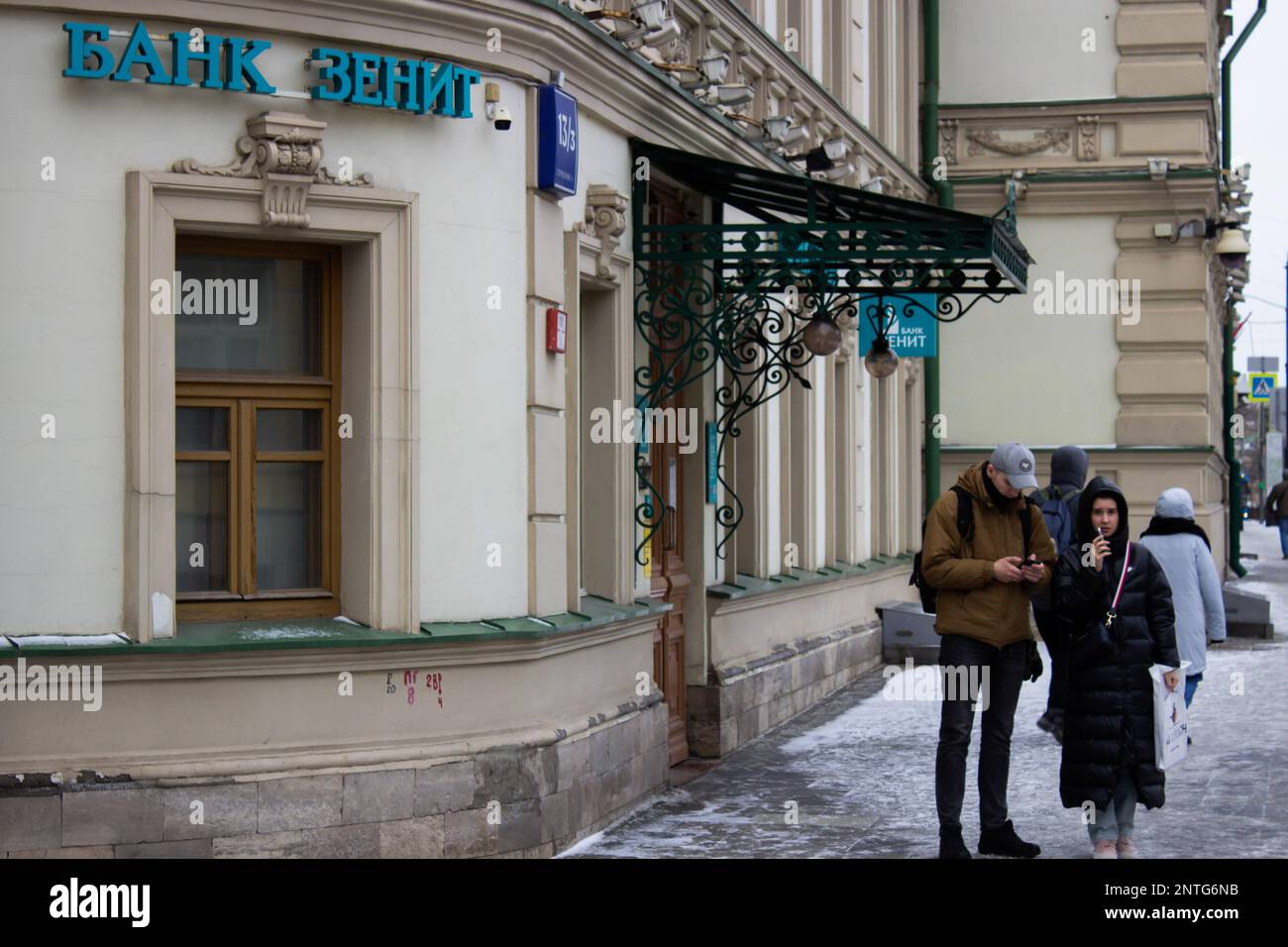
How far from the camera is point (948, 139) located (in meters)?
22.6

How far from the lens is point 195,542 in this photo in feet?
28.1

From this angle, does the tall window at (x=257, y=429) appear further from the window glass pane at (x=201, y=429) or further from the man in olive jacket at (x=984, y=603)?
the man in olive jacket at (x=984, y=603)

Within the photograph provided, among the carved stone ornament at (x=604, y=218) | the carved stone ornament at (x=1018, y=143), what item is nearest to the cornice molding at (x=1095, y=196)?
the carved stone ornament at (x=1018, y=143)

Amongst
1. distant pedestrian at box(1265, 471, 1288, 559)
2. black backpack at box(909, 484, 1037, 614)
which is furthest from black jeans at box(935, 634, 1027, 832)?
distant pedestrian at box(1265, 471, 1288, 559)

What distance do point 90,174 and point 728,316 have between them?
448cm

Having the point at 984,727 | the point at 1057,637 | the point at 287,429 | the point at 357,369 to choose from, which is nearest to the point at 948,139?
the point at 1057,637

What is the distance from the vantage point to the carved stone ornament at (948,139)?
73.9 feet

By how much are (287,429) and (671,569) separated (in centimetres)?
400

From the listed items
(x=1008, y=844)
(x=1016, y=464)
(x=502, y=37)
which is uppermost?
(x=502, y=37)

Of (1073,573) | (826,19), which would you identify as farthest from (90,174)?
(826,19)

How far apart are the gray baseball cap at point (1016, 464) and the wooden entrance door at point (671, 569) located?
340 cm

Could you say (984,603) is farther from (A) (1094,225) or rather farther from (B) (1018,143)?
(B) (1018,143)

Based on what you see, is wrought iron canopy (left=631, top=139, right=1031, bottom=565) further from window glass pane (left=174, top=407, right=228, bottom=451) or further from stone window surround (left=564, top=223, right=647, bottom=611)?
window glass pane (left=174, top=407, right=228, bottom=451)
